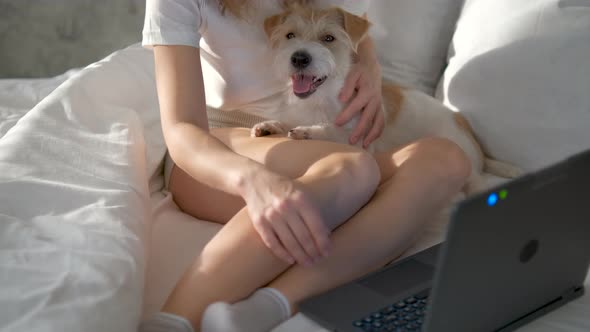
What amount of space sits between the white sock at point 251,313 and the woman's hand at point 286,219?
0.23 feet

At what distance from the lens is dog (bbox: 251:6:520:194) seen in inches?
62.6

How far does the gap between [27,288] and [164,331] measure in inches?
8.2

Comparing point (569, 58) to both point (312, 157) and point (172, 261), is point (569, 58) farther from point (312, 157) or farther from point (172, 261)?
point (172, 261)

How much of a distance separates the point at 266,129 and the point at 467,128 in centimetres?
60

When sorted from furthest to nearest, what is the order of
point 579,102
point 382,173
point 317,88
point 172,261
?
point 317,88 → point 579,102 → point 382,173 → point 172,261

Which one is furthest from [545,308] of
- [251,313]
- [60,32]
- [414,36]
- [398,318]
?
[60,32]

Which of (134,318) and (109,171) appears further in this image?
(109,171)

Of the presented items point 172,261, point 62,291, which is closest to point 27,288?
point 62,291

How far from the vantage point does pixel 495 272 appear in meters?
0.84

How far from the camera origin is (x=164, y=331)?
0.98 meters

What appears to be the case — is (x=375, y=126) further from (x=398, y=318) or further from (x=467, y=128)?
(x=398, y=318)

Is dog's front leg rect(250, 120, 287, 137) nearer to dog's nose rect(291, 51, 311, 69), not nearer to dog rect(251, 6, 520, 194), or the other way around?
dog rect(251, 6, 520, 194)

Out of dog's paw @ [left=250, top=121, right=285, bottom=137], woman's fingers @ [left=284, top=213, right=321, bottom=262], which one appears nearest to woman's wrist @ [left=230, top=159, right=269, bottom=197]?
woman's fingers @ [left=284, top=213, right=321, bottom=262]

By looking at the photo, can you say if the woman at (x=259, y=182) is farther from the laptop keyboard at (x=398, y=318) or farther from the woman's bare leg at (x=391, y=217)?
the laptop keyboard at (x=398, y=318)
